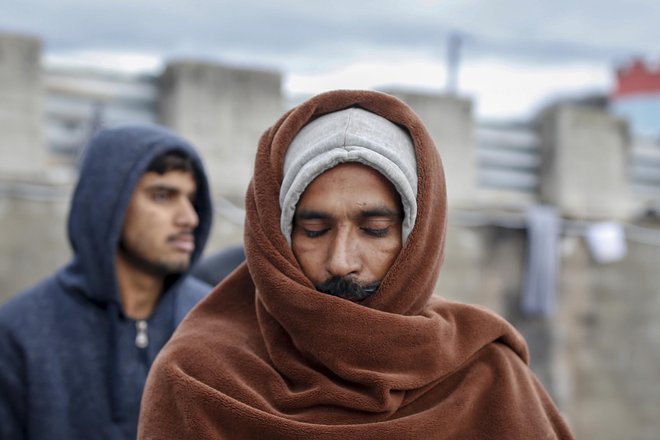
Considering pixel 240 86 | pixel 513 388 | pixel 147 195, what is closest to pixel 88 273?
pixel 147 195

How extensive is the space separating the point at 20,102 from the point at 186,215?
8.94ft

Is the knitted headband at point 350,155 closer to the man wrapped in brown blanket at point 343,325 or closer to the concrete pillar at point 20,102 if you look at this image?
the man wrapped in brown blanket at point 343,325

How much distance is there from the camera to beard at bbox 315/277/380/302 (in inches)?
78.5

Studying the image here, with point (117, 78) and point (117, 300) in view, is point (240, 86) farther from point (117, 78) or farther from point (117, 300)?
point (117, 300)

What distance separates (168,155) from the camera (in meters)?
3.59

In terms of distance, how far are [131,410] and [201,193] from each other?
95 centimetres

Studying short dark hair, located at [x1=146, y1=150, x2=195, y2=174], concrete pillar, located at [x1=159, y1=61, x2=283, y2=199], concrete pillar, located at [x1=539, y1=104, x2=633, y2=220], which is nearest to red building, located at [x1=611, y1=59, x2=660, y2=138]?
concrete pillar, located at [x1=539, y1=104, x2=633, y2=220]

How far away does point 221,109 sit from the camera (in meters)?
6.46

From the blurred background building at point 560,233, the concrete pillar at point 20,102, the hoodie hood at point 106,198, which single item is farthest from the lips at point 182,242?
the blurred background building at point 560,233

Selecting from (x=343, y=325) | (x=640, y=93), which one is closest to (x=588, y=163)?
(x=640, y=93)

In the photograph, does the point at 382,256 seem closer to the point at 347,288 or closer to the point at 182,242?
the point at 347,288

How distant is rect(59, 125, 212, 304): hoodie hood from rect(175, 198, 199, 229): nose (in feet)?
0.49

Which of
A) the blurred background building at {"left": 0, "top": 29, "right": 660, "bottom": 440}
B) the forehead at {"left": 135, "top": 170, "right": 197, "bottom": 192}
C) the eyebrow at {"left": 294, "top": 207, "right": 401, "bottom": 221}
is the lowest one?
the blurred background building at {"left": 0, "top": 29, "right": 660, "bottom": 440}

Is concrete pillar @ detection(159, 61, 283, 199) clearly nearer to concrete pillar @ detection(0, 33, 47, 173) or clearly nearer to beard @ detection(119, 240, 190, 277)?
concrete pillar @ detection(0, 33, 47, 173)
